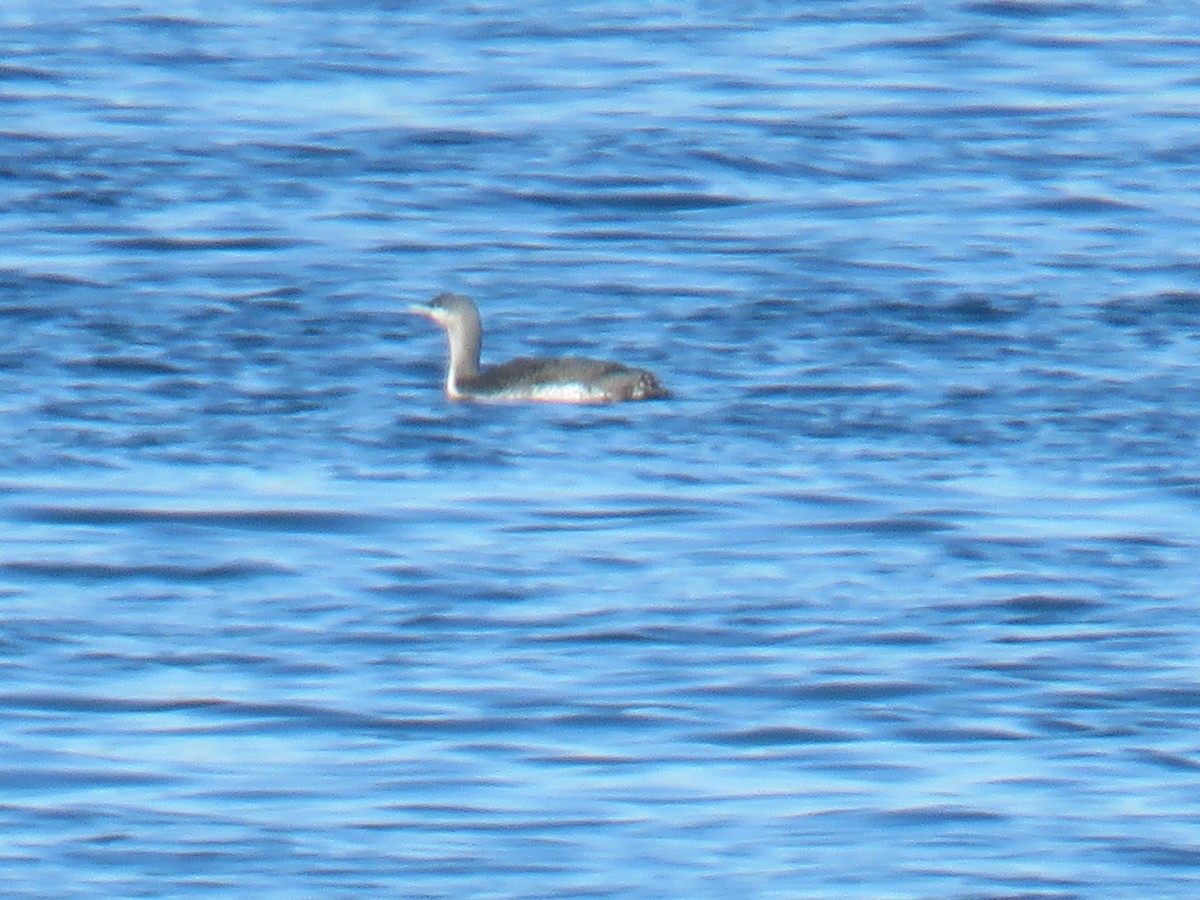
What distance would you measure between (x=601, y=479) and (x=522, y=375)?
199 cm

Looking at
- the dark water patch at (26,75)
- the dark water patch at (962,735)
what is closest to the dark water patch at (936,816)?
the dark water patch at (962,735)

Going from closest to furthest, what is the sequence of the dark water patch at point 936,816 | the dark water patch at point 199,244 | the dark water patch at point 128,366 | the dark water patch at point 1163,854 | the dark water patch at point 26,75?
the dark water patch at point 1163,854
the dark water patch at point 936,816
the dark water patch at point 128,366
the dark water patch at point 199,244
the dark water patch at point 26,75

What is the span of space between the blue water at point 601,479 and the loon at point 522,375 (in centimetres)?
14

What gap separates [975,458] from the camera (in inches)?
596

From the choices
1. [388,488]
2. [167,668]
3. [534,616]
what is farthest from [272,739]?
[388,488]

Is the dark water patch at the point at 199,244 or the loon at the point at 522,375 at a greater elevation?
the loon at the point at 522,375

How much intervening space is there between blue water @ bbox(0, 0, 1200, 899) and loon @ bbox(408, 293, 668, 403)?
0.14m

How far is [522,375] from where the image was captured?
16.8 metres

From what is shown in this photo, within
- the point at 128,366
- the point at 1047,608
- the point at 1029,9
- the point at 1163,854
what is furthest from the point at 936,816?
the point at 1029,9

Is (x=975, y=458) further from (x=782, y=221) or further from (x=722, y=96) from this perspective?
(x=722, y=96)

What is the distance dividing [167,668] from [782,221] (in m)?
10.6

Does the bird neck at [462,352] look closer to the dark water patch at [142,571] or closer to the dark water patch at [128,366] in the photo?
the dark water patch at [128,366]

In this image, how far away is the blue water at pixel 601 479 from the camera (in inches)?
397

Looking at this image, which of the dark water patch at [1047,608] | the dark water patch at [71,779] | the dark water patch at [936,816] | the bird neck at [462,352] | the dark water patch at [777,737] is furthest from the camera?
the bird neck at [462,352]
